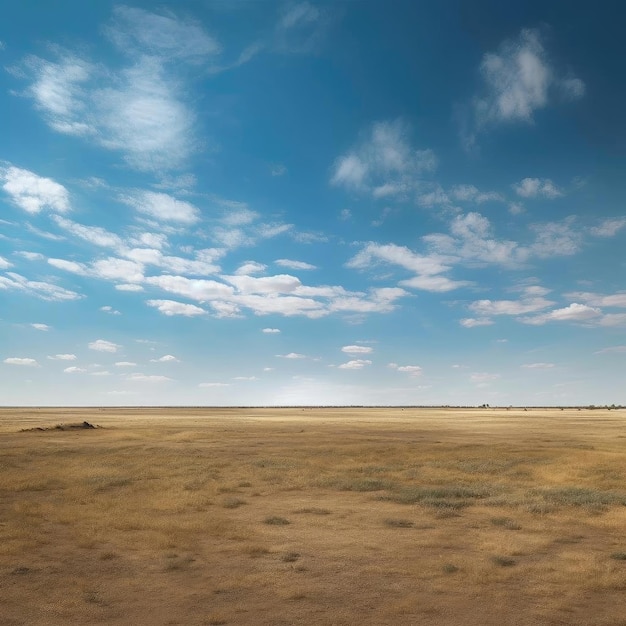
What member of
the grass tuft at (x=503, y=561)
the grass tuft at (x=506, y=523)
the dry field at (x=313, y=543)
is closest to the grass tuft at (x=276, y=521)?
the dry field at (x=313, y=543)

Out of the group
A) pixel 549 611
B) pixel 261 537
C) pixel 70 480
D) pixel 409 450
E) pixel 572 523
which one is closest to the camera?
pixel 549 611

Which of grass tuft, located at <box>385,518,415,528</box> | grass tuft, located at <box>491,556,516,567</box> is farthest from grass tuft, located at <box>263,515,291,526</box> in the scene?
grass tuft, located at <box>491,556,516,567</box>

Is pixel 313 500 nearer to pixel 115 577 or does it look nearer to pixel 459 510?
pixel 459 510

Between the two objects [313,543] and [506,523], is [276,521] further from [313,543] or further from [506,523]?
[506,523]

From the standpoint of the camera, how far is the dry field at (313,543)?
33.1 ft

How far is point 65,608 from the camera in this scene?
10.0 metres

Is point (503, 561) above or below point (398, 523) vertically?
above

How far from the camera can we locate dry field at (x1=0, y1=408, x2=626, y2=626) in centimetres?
1009

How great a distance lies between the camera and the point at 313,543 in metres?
14.8

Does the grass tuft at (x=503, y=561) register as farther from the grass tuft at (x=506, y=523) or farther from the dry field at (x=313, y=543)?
the grass tuft at (x=506, y=523)

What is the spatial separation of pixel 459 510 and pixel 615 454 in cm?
2067

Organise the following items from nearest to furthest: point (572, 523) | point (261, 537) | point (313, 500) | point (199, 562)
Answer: point (199, 562) → point (261, 537) → point (572, 523) → point (313, 500)

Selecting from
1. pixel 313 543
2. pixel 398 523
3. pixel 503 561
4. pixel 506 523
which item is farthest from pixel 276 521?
pixel 506 523

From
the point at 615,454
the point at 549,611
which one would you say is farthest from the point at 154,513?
the point at 615,454
